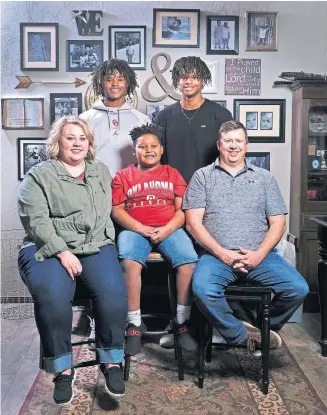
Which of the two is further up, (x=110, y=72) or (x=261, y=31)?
(x=261, y=31)

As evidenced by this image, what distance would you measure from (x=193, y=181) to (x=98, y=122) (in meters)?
0.73

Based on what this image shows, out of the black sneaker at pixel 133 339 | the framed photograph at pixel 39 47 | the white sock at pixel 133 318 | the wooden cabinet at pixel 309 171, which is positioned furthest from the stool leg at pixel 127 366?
the framed photograph at pixel 39 47

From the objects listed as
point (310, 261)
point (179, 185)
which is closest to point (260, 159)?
point (310, 261)

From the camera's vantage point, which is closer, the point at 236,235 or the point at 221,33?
the point at 236,235

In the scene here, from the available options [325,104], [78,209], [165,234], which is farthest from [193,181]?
[325,104]

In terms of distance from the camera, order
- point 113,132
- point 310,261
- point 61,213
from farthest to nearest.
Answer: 1. point 310,261
2. point 113,132
3. point 61,213

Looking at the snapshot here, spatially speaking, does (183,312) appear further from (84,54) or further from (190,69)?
(84,54)

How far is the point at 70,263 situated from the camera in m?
2.24

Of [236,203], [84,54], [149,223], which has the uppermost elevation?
[84,54]

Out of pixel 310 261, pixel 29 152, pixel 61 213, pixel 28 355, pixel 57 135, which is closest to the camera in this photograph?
pixel 61 213

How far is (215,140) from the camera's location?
9.80 ft

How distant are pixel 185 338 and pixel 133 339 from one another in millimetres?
263

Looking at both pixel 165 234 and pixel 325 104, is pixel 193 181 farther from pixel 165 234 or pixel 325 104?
pixel 325 104

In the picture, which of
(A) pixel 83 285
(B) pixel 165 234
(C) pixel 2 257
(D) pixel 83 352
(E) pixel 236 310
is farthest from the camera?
(C) pixel 2 257
